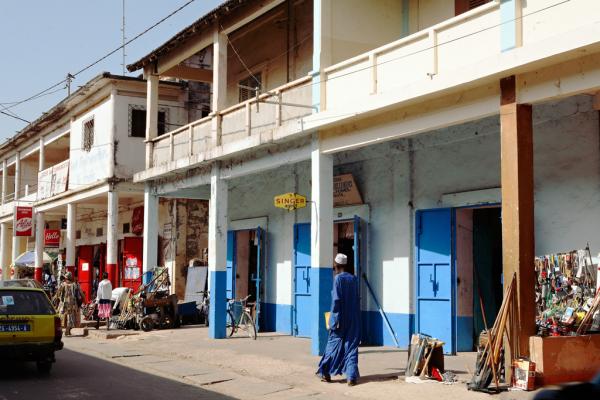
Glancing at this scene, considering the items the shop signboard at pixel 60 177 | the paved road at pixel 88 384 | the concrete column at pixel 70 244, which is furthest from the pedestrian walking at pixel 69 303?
the shop signboard at pixel 60 177

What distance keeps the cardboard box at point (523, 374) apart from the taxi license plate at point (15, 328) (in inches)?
290

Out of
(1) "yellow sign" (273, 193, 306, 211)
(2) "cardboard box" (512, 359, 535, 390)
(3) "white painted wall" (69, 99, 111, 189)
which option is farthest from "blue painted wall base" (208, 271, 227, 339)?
(2) "cardboard box" (512, 359, 535, 390)

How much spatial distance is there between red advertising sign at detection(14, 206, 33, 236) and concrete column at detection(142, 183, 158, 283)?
12.2 meters

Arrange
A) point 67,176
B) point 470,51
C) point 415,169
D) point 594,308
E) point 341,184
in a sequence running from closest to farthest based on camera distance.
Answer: point 594,308
point 470,51
point 415,169
point 341,184
point 67,176

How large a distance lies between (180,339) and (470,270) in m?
7.24

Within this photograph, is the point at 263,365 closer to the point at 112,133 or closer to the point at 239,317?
the point at 239,317

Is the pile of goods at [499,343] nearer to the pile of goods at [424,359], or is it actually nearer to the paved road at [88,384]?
the pile of goods at [424,359]

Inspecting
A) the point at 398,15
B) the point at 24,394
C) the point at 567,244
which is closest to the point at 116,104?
the point at 398,15

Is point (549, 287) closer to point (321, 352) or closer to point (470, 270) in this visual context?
point (470, 270)

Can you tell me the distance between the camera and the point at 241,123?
624 inches

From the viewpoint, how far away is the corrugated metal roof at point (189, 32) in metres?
15.6

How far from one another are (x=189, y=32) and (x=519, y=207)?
433 inches

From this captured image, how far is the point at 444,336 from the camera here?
12938 mm

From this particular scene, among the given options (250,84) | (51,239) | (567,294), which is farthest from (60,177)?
(567,294)
